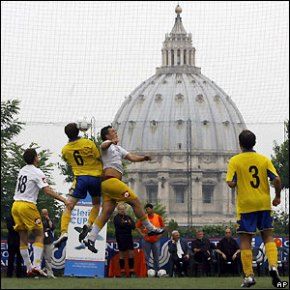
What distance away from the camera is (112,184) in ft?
67.0

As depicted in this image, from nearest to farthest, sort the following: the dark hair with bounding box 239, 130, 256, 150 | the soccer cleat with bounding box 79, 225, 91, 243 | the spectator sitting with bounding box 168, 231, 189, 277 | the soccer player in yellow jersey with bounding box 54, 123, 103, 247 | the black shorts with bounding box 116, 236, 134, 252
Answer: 1. the dark hair with bounding box 239, 130, 256, 150
2. the soccer player in yellow jersey with bounding box 54, 123, 103, 247
3. the soccer cleat with bounding box 79, 225, 91, 243
4. the black shorts with bounding box 116, 236, 134, 252
5. the spectator sitting with bounding box 168, 231, 189, 277

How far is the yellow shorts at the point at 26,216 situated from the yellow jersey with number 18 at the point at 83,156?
905 millimetres

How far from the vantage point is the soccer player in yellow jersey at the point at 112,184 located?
2034 centimetres

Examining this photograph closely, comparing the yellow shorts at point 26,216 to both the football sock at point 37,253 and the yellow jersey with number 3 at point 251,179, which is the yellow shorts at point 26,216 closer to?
the football sock at point 37,253

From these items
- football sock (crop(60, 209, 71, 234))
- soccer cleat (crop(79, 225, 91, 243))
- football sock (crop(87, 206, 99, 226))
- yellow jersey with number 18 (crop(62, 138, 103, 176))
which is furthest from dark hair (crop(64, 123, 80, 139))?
soccer cleat (crop(79, 225, 91, 243))

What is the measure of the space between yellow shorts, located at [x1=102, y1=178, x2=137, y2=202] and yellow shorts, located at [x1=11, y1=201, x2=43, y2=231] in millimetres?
1208

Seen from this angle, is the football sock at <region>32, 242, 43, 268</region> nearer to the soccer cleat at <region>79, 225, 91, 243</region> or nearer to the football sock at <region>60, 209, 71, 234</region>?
the football sock at <region>60, 209, 71, 234</region>

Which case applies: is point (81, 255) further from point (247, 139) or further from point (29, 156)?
point (247, 139)

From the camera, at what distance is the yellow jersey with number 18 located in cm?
2069

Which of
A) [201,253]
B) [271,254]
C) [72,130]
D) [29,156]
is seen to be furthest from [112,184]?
[201,253]

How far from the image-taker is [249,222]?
19.2 meters

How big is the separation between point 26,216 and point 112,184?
4.98ft

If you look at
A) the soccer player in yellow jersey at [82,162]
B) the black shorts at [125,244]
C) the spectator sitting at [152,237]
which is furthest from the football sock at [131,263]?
the soccer player in yellow jersey at [82,162]

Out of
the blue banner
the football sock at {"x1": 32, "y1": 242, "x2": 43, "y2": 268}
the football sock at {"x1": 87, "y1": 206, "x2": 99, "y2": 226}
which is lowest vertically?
the football sock at {"x1": 32, "y1": 242, "x2": 43, "y2": 268}
